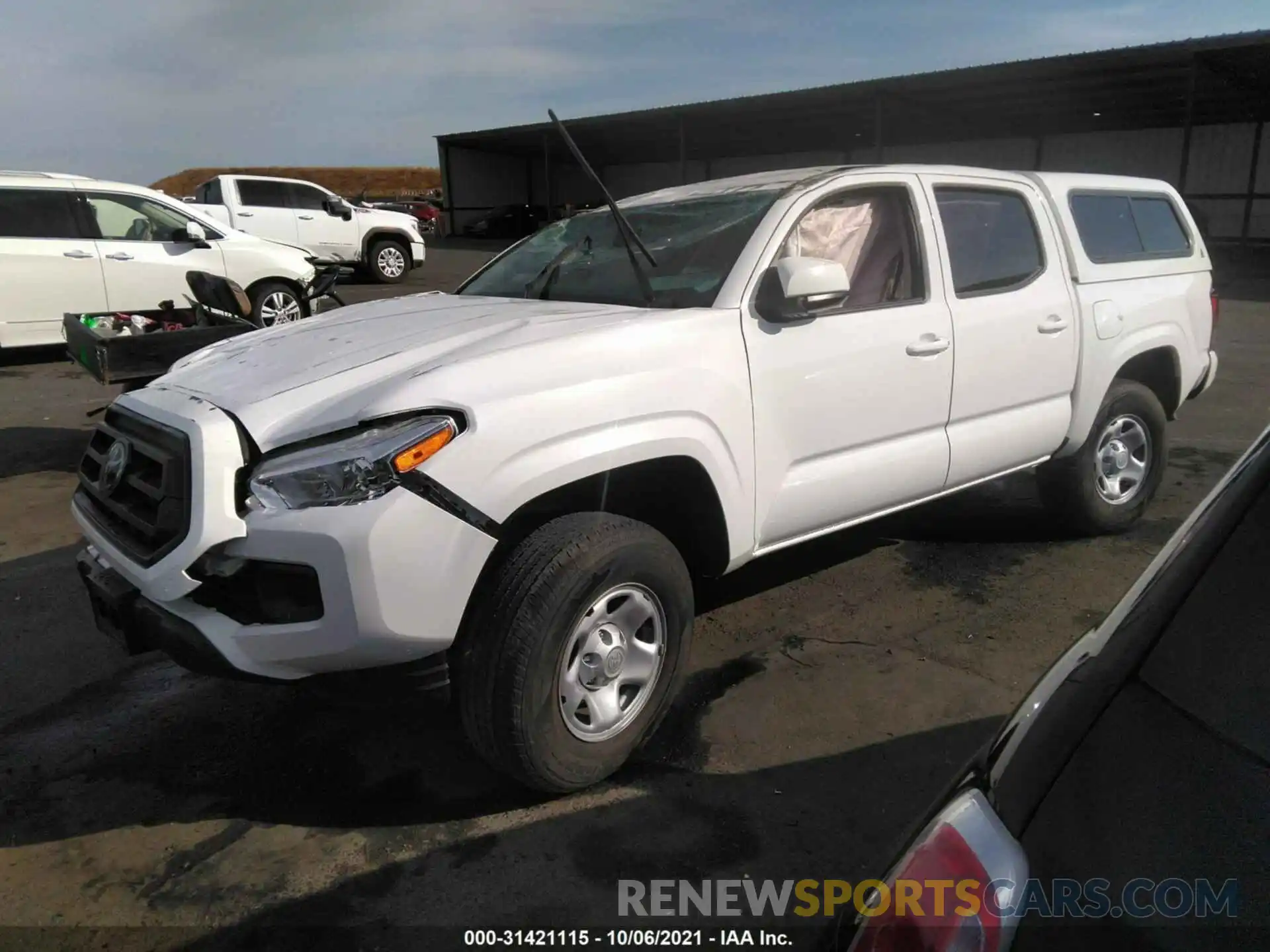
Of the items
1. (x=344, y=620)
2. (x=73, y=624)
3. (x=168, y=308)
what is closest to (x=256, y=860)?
(x=344, y=620)

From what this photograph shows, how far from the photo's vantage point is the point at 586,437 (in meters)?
2.49

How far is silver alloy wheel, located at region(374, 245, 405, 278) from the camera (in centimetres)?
1734

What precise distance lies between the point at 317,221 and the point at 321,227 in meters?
0.13

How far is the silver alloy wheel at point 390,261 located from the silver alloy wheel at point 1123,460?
15.3m

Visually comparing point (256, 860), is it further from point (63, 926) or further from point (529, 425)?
point (529, 425)

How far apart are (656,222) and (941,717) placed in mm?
2173

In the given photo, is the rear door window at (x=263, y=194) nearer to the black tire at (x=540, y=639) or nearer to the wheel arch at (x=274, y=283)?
the wheel arch at (x=274, y=283)

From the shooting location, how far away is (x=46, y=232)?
9.02 meters

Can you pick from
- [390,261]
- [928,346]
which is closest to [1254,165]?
[390,261]

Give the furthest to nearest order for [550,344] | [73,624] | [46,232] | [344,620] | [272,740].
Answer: [46,232], [73,624], [272,740], [550,344], [344,620]

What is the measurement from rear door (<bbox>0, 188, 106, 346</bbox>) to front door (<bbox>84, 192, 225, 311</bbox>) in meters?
0.16

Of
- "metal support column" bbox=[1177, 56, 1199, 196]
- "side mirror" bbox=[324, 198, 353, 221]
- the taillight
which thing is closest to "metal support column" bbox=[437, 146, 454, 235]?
"side mirror" bbox=[324, 198, 353, 221]

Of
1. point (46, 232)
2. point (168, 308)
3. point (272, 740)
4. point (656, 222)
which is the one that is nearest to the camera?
point (272, 740)

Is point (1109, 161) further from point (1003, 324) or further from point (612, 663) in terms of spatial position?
point (612, 663)
